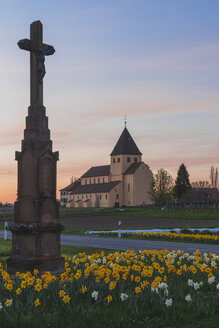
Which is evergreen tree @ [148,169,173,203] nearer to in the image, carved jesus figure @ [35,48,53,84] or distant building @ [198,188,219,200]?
distant building @ [198,188,219,200]

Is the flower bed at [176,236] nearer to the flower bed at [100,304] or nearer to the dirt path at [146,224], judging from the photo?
the dirt path at [146,224]

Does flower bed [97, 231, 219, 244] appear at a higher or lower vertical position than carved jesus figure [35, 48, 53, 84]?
lower

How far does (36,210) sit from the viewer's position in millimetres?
9414

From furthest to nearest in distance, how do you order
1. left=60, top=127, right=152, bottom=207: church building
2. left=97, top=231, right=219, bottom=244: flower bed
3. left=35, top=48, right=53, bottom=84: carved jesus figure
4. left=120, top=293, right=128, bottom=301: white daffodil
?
left=60, top=127, right=152, bottom=207: church building, left=97, top=231, right=219, bottom=244: flower bed, left=35, top=48, right=53, bottom=84: carved jesus figure, left=120, top=293, right=128, bottom=301: white daffodil

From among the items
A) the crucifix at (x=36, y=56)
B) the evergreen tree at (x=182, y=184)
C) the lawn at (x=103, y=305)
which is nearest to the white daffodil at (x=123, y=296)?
the lawn at (x=103, y=305)

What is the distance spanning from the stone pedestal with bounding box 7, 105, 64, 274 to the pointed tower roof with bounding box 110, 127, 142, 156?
97.9 meters

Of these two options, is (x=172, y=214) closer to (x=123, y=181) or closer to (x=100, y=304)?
(x=100, y=304)

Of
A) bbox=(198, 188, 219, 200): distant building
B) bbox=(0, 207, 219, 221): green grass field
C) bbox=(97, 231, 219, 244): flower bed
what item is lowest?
bbox=(97, 231, 219, 244): flower bed

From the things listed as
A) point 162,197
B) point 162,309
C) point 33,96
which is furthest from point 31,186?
point 162,197

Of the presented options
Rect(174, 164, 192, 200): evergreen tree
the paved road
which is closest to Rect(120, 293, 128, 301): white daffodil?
the paved road

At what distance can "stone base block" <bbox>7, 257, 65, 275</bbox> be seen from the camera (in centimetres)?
931

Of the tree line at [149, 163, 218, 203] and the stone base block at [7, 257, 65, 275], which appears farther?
the tree line at [149, 163, 218, 203]

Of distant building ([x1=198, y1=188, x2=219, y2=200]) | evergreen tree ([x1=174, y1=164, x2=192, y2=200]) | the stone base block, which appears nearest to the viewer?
the stone base block

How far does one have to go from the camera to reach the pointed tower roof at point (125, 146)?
10844cm
